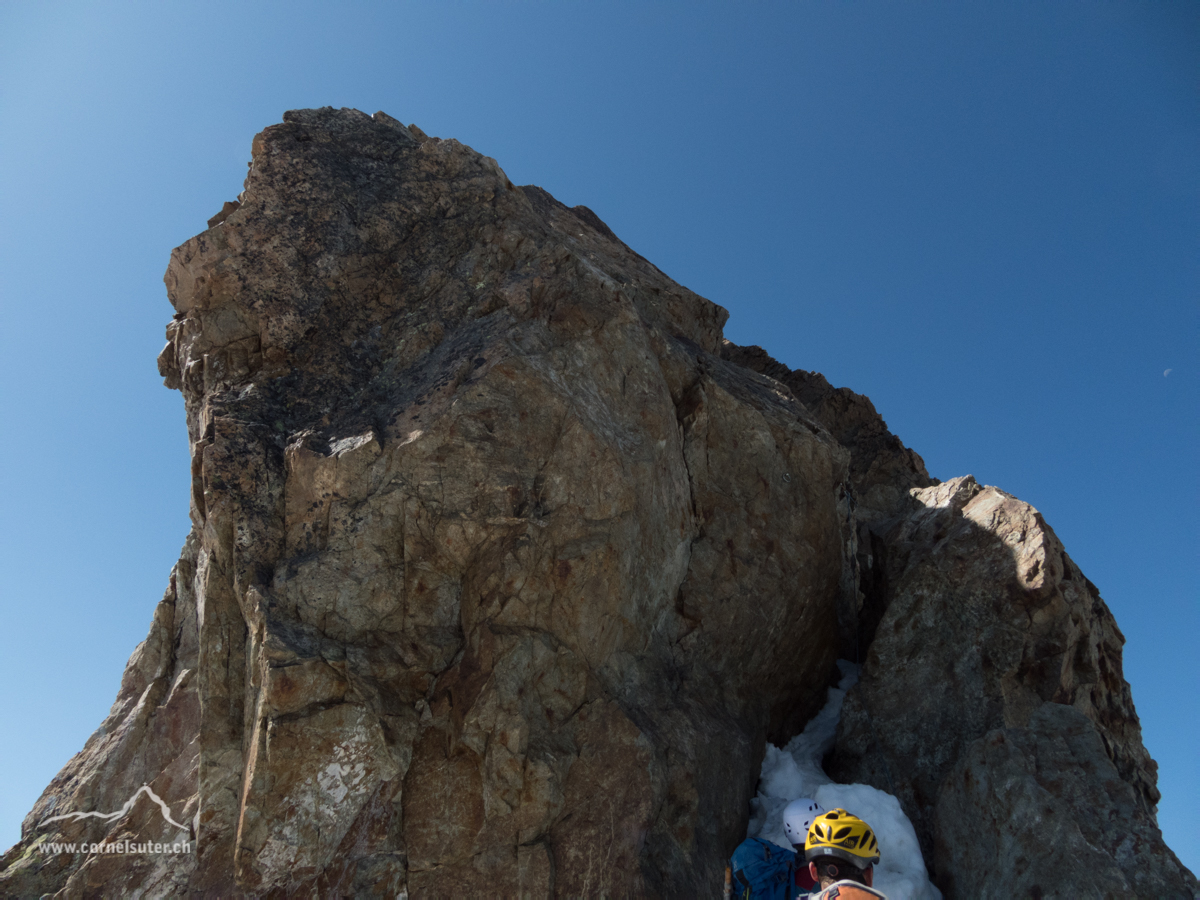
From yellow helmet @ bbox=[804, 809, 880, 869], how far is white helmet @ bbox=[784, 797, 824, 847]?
2078 millimetres

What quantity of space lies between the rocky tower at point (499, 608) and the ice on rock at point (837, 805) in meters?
0.47

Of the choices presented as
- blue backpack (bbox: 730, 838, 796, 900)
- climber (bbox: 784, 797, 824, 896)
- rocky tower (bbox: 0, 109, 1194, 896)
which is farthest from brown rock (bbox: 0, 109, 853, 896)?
climber (bbox: 784, 797, 824, 896)

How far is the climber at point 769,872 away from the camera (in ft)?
30.4

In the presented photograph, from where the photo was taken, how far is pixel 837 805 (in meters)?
11.0

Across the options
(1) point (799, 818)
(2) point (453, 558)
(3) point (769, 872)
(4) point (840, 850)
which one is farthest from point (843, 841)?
(2) point (453, 558)

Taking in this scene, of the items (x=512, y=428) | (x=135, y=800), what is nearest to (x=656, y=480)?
(x=512, y=428)

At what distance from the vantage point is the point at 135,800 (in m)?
10.1

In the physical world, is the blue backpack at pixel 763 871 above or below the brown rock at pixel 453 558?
below

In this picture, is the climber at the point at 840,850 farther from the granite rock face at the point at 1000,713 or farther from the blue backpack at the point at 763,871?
the granite rock face at the point at 1000,713

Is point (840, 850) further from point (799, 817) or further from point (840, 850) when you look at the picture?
point (799, 817)

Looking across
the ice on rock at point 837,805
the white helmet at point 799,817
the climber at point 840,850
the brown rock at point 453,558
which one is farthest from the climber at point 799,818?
the climber at point 840,850

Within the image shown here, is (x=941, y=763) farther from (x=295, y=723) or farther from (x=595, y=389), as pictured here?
(x=295, y=723)

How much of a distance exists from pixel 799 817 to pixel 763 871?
1184 millimetres

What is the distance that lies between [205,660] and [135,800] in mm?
2802
